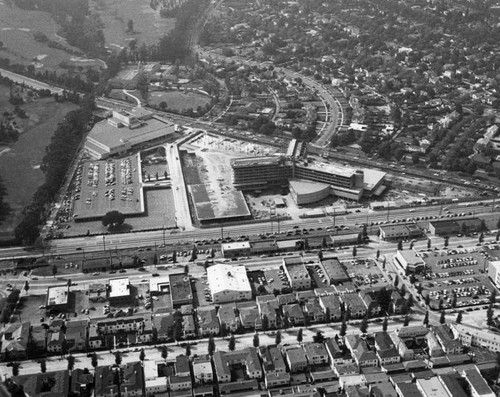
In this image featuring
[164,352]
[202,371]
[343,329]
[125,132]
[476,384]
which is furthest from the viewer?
[125,132]

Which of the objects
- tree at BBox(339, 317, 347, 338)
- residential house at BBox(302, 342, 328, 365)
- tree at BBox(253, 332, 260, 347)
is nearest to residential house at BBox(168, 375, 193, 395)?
tree at BBox(253, 332, 260, 347)

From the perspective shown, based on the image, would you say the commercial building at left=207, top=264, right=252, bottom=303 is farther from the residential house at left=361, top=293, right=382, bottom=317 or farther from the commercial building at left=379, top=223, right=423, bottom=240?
the commercial building at left=379, top=223, right=423, bottom=240

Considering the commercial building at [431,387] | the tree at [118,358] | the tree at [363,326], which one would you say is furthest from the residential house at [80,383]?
the commercial building at [431,387]

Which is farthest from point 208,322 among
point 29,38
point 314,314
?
point 29,38

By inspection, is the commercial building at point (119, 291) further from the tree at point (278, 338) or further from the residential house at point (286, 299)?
the tree at point (278, 338)

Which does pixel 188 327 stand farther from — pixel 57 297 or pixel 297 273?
pixel 57 297

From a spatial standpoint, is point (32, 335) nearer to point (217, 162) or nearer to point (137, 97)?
point (217, 162)
